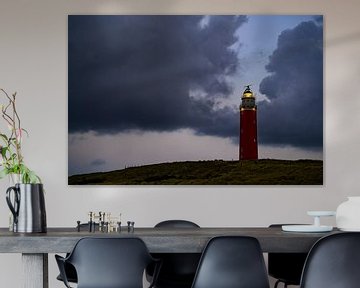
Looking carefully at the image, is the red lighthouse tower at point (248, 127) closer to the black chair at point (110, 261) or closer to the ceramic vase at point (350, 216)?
the ceramic vase at point (350, 216)

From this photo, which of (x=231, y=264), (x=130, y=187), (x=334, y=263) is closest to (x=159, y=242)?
(x=231, y=264)

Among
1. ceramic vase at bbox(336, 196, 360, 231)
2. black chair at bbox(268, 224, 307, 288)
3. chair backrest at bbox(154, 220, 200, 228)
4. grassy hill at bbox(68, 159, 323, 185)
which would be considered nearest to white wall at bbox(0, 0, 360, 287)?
grassy hill at bbox(68, 159, 323, 185)

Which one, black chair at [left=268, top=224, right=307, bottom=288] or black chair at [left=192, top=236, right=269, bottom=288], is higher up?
black chair at [left=192, top=236, right=269, bottom=288]

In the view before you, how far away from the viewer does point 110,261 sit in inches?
134

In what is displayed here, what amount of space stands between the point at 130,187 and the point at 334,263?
2646 mm

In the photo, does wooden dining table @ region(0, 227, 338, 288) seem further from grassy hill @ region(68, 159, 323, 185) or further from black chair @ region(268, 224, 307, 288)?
grassy hill @ region(68, 159, 323, 185)

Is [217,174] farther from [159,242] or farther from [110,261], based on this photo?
[110,261]

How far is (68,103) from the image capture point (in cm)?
571

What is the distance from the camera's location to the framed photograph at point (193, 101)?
572cm

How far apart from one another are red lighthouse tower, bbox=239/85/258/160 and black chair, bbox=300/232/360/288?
244 cm

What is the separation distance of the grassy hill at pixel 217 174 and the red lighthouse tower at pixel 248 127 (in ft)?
0.24

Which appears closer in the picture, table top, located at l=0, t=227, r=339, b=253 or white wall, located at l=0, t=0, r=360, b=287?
table top, located at l=0, t=227, r=339, b=253

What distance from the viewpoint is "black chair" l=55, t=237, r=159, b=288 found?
339 cm

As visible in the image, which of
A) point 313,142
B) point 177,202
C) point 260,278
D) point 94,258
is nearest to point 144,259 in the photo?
point 94,258
